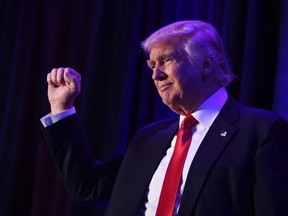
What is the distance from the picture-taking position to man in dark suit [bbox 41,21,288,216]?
42.4 inches

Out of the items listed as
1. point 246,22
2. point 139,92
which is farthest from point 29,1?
point 246,22

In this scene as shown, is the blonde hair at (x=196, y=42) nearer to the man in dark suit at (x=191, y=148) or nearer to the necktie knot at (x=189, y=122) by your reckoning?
the man in dark suit at (x=191, y=148)

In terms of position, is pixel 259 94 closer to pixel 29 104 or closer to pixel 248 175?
pixel 248 175

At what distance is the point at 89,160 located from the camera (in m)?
1.43

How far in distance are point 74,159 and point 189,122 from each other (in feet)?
1.29

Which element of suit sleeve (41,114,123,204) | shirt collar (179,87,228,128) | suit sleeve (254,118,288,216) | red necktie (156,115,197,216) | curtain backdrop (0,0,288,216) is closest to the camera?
suit sleeve (254,118,288,216)

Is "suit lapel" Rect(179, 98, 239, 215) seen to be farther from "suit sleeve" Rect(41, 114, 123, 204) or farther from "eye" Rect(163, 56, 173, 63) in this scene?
"suit sleeve" Rect(41, 114, 123, 204)

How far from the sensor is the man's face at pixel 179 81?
1317 millimetres

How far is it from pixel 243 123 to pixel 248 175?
161 mm

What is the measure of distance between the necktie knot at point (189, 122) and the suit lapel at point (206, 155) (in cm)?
8

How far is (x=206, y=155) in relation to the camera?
1146 mm

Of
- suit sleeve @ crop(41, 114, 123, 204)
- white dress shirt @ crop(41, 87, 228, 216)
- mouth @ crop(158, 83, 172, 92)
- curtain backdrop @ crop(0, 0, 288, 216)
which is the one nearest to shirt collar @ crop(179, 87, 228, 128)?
white dress shirt @ crop(41, 87, 228, 216)

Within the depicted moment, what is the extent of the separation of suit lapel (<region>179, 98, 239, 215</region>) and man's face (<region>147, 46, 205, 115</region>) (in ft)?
0.39

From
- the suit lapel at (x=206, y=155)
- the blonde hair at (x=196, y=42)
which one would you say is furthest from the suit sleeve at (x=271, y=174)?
the blonde hair at (x=196, y=42)
